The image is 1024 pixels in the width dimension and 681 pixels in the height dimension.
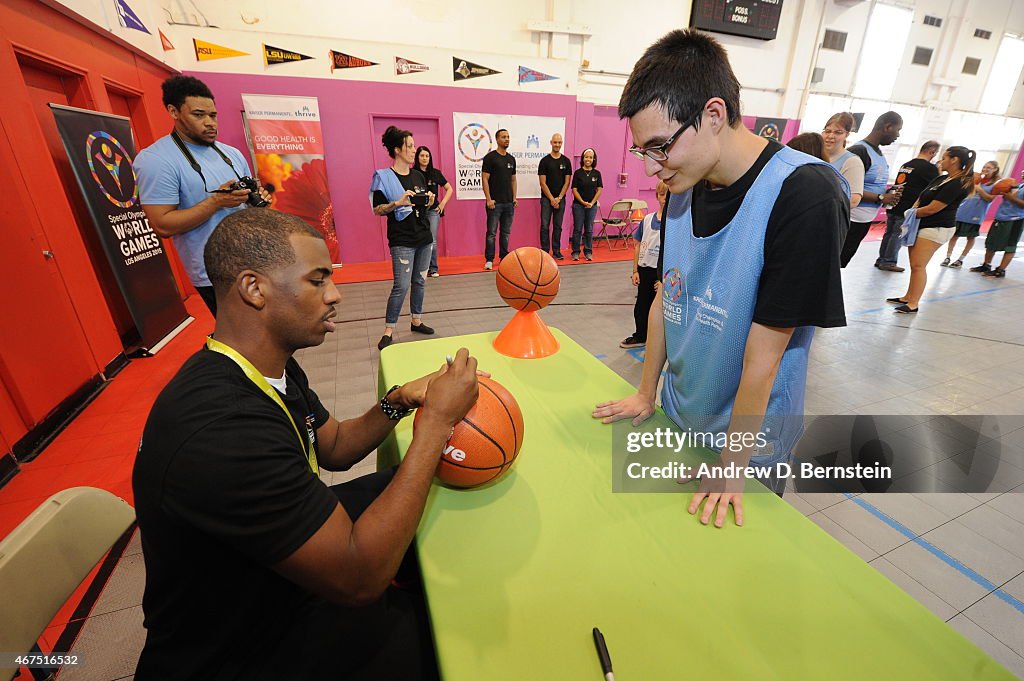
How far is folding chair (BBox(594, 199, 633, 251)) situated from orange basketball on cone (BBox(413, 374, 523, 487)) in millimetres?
9045

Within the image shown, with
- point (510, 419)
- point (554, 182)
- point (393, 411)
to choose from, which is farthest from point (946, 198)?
point (393, 411)

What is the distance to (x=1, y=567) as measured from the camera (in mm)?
1097

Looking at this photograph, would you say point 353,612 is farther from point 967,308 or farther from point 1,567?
point 967,308

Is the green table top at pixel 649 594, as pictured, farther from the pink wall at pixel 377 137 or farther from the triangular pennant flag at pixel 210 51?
the triangular pennant flag at pixel 210 51

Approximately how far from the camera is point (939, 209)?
5.73 meters

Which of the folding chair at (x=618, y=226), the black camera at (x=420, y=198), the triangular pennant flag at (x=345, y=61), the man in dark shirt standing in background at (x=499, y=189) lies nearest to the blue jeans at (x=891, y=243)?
the folding chair at (x=618, y=226)

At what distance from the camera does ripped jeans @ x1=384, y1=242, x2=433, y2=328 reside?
180 inches

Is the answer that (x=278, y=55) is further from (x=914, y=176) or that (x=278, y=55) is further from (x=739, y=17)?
(x=914, y=176)

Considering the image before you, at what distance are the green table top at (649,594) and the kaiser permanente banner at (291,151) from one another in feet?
21.5

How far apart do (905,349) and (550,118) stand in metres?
7.02

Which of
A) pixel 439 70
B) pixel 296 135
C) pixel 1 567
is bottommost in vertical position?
pixel 1 567

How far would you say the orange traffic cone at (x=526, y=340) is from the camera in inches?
102

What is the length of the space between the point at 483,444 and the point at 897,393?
4395 millimetres

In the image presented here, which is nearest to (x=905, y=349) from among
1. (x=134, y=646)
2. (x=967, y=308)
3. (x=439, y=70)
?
(x=967, y=308)
